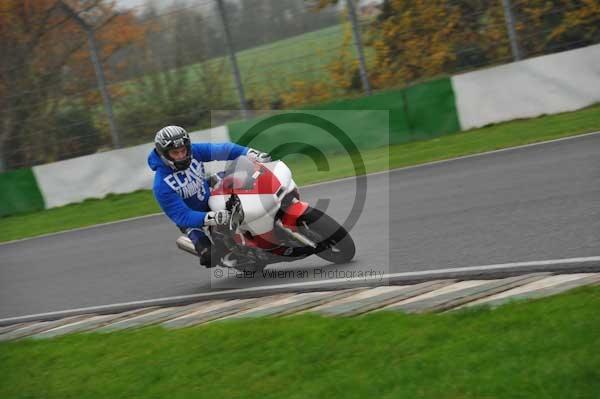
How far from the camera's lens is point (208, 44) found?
53.8 ft

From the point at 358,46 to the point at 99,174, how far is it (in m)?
5.80

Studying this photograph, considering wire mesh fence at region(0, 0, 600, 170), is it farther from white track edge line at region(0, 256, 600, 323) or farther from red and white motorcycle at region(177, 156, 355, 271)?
white track edge line at region(0, 256, 600, 323)

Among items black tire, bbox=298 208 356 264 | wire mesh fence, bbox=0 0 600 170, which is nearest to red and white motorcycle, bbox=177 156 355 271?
black tire, bbox=298 208 356 264

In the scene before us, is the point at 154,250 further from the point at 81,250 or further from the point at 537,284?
the point at 537,284

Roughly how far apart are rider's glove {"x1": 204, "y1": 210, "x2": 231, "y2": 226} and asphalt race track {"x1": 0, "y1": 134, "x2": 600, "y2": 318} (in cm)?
78

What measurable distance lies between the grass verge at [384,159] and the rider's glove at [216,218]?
20.6 ft

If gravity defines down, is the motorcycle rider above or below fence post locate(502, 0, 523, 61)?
below

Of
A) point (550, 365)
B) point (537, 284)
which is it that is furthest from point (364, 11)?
point (550, 365)

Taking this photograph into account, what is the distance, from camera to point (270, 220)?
724cm

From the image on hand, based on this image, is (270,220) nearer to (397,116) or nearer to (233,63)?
(397,116)

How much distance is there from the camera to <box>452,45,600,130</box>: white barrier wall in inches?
561

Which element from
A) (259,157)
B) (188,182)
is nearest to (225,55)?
(188,182)

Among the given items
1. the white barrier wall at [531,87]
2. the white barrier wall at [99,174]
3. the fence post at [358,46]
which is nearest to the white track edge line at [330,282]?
the white barrier wall at [99,174]

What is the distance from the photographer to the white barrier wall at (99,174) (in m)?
16.6
